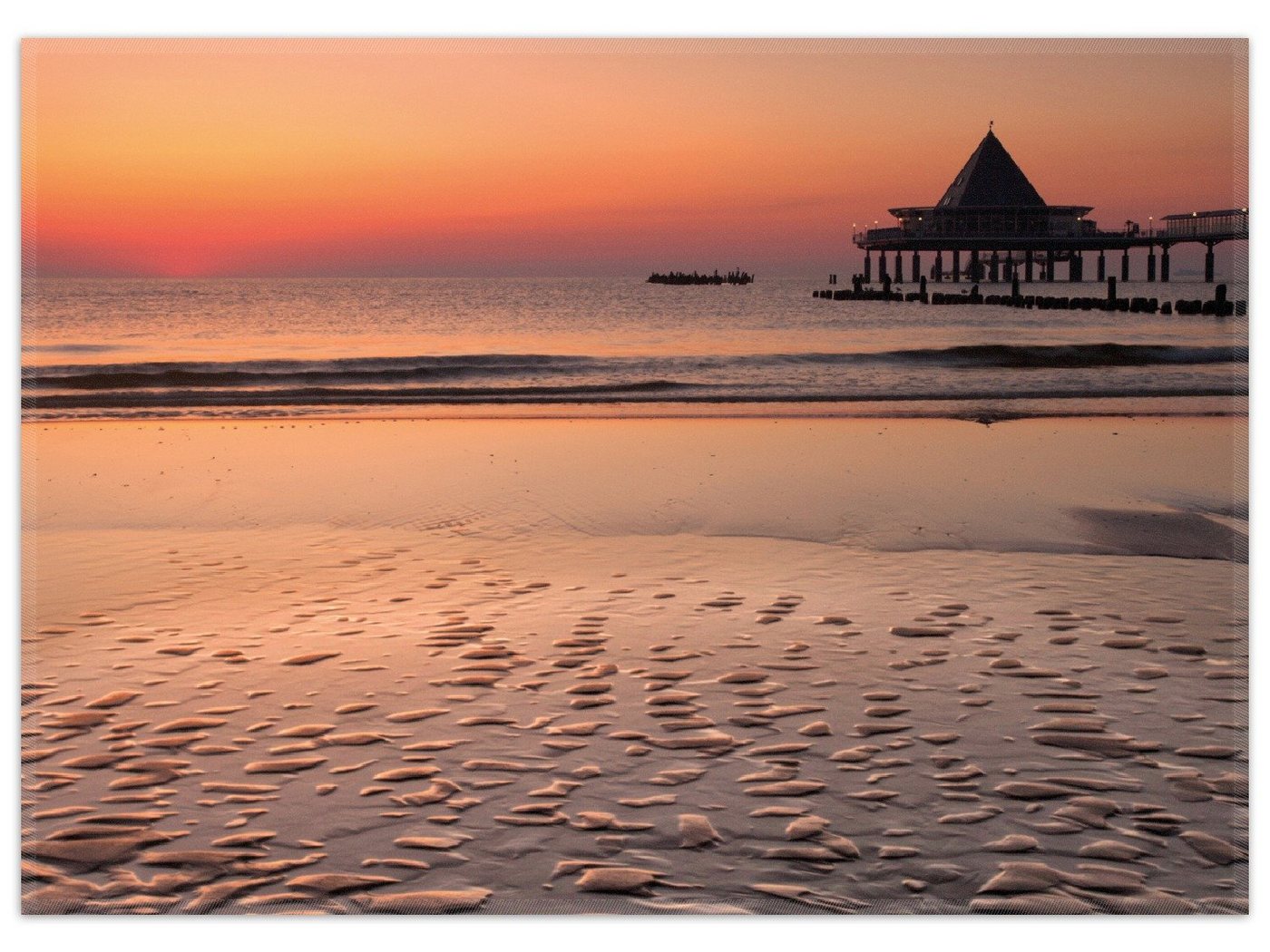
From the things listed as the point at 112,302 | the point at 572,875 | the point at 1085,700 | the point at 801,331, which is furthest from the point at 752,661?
the point at 112,302

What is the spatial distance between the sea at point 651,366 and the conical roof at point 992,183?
34.8 meters

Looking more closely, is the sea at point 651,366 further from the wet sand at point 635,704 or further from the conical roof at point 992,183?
the conical roof at point 992,183

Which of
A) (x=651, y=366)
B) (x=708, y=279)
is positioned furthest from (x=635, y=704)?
(x=708, y=279)

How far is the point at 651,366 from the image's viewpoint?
24.6 metres

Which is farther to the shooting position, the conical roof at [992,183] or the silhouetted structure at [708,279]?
the silhouetted structure at [708,279]

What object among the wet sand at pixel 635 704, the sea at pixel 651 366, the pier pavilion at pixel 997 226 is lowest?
the wet sand at pixel 635 704

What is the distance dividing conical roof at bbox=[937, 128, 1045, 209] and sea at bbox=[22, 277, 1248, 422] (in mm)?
34828

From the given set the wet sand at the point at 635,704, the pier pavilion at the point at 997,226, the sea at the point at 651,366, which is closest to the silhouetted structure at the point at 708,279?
the pier pavilion at the point at 997,226

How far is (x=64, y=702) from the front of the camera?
478cm

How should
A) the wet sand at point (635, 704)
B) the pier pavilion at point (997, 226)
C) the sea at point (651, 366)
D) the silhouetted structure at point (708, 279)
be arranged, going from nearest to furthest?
the wet sand at point (635, 704) < the sea at point (651, 366) < the pier pavilion at point (997, 226) < the silhouetted structure at point (708, 279)

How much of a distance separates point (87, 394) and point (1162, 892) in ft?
60.1

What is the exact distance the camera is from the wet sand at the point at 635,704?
11.4 feet

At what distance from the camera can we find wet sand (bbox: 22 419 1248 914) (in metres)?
3.48

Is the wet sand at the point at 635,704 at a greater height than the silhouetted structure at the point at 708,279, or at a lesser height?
lesser
